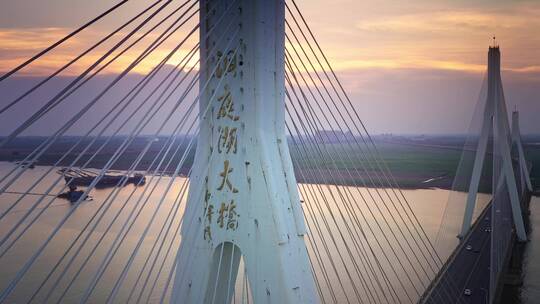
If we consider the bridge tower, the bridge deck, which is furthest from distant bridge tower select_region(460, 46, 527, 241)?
the bridge tower

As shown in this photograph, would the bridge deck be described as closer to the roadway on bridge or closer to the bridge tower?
the roadway on bridge

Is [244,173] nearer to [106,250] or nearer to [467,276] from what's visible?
[467,276]

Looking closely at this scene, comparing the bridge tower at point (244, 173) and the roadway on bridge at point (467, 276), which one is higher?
the roadway on bridge at point (467, 276)

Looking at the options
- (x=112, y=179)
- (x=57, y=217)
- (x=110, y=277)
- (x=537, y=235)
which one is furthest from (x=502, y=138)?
(x=112, y=179)

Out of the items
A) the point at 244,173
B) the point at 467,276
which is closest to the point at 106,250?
the point at 467,276

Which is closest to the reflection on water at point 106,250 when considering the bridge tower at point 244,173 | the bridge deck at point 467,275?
the bridge deck at point 467,275

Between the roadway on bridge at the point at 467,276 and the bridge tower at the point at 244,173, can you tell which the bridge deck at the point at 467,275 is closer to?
the roadway on bridge at the point at 467,276

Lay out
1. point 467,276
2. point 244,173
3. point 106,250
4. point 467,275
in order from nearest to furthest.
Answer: point 244,173, point 467,276, point 467,275, point 106,250

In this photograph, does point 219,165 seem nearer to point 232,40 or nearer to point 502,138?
point 232,40
